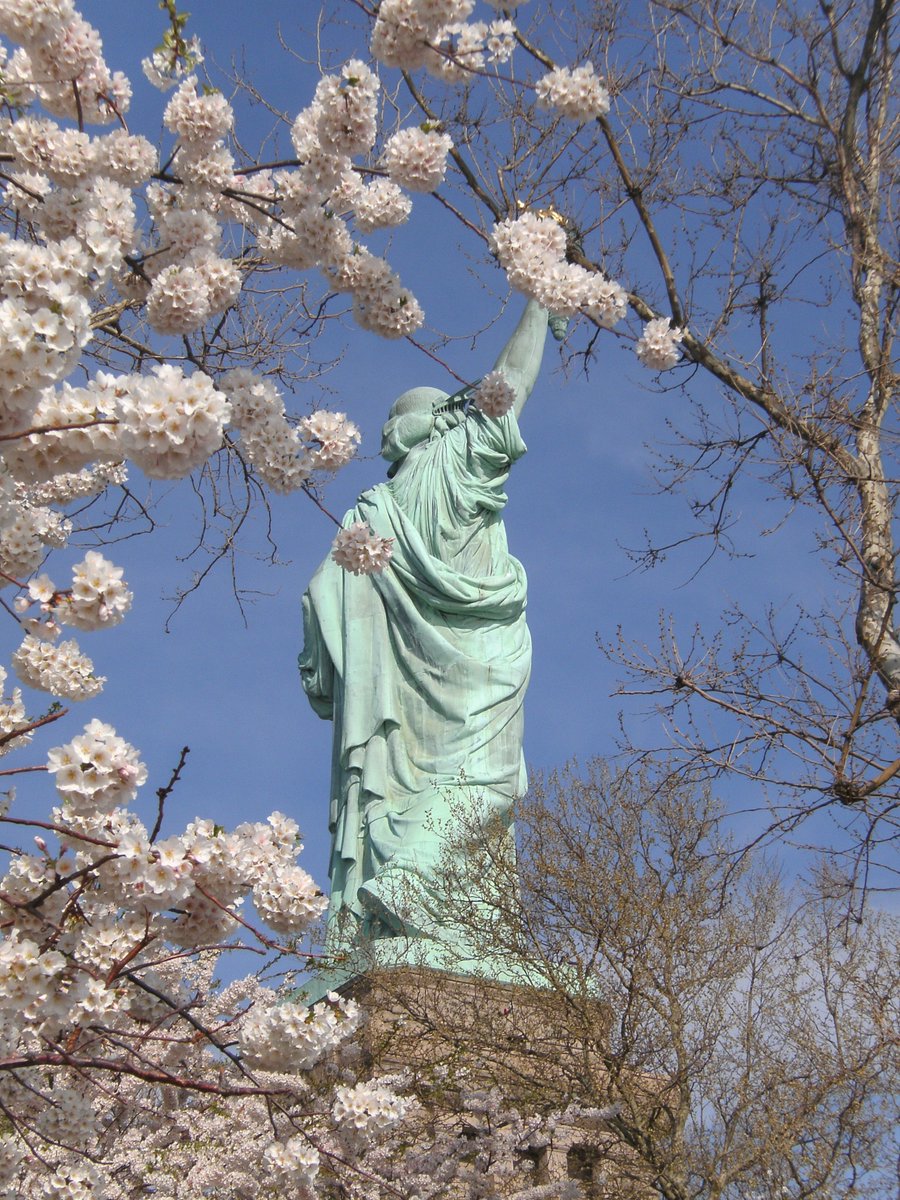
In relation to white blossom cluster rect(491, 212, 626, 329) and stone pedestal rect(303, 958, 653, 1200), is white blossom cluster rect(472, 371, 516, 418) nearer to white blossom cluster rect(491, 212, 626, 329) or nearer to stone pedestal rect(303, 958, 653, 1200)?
white blossom cluster rect(491, 212, 626, 329)

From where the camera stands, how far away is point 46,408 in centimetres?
320

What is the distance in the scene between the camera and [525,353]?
419 inches

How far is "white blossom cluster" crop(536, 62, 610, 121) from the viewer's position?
451 cm

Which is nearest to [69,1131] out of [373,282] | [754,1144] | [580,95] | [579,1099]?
[373,282]

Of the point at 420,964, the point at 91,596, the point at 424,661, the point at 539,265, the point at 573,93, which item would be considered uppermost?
the point at 424,661

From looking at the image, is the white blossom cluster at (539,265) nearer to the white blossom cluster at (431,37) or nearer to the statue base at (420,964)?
the white blossom cluster at (431,37)

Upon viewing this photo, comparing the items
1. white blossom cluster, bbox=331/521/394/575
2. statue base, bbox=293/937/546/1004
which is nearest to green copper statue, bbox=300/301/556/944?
statue base, bbox=293/937/546/1004

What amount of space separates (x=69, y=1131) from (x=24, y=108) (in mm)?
2870

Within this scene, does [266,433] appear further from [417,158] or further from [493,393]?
[493,393]

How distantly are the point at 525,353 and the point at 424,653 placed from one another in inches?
90.0

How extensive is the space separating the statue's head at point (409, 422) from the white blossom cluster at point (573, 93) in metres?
6.62

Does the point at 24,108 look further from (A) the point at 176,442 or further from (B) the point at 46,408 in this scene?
(A) the point at 176,442

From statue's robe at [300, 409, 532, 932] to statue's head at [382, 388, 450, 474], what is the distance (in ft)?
0.47

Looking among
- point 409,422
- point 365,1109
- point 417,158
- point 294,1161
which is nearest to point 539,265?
point 417,158
